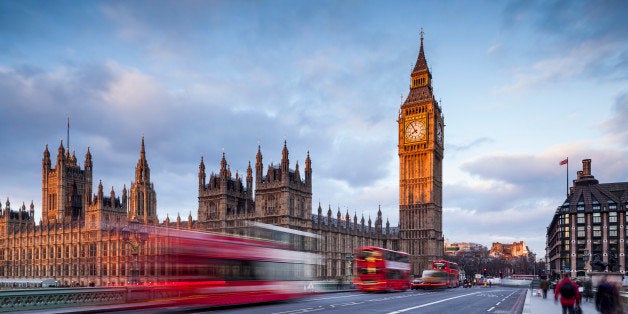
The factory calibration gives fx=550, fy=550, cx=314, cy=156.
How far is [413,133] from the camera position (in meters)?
113

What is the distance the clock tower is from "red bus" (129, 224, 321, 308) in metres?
79.8

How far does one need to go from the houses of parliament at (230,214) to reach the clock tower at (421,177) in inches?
7.9

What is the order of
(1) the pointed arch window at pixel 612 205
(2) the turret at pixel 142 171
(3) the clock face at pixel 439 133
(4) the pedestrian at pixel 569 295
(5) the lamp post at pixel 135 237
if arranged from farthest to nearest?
(2) the turret at pixel 142 171 < (3) the clock face at pixel 439 133 < (1) the pointed arch window at pixel 612 205 < (5) the lamp post at pixel 135 237 < (4) the pedestrian at pixel 569 295

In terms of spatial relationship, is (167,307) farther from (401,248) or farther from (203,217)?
(401,248)

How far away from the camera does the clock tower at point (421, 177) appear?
4247 inches

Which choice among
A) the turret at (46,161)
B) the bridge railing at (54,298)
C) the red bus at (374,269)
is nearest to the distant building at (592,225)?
the red bus at (374,269)

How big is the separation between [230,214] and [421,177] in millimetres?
41993

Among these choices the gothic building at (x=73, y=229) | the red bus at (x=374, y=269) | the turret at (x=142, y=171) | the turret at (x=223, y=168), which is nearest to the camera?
the red bus at (x=374, y=269)

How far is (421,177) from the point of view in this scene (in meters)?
110

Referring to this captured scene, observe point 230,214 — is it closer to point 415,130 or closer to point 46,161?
point 415,130

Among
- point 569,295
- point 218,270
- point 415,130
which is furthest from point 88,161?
point 569,295

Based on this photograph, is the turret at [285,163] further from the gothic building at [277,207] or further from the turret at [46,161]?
the turret at [46,161]

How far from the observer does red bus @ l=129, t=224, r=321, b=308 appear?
2300 centimetres

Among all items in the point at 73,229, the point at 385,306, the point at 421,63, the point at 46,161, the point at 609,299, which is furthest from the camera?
the point at 46,161
